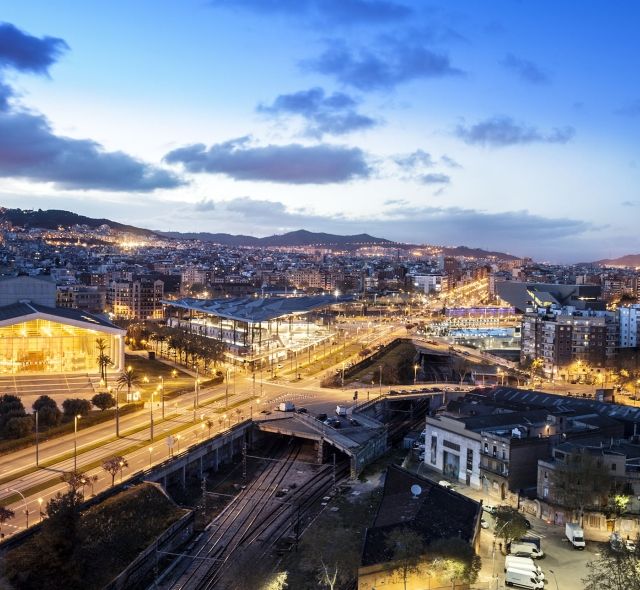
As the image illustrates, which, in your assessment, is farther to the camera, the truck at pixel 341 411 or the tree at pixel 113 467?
the truck at pixel 341 411

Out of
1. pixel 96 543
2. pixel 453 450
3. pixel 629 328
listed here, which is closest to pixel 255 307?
pixel 629 328

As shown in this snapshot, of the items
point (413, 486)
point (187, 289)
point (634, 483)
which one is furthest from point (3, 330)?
point (187, 289)

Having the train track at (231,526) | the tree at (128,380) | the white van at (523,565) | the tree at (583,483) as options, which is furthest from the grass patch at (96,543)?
the tree at (583,483)

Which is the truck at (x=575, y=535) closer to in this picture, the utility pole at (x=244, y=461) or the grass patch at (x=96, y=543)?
the grass patch at (x=96, y=543)

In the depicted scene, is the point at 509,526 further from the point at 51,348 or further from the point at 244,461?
the point at 51,348

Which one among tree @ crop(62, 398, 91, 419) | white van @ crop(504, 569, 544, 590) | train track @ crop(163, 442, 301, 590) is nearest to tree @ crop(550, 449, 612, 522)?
white van @ crop(504, 569, 544, 590)

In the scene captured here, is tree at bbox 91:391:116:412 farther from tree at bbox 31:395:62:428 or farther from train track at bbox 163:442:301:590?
train track at bbox 163:442:301:590

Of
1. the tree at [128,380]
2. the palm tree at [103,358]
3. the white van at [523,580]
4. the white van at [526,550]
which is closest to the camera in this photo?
the white van at [523,580]
